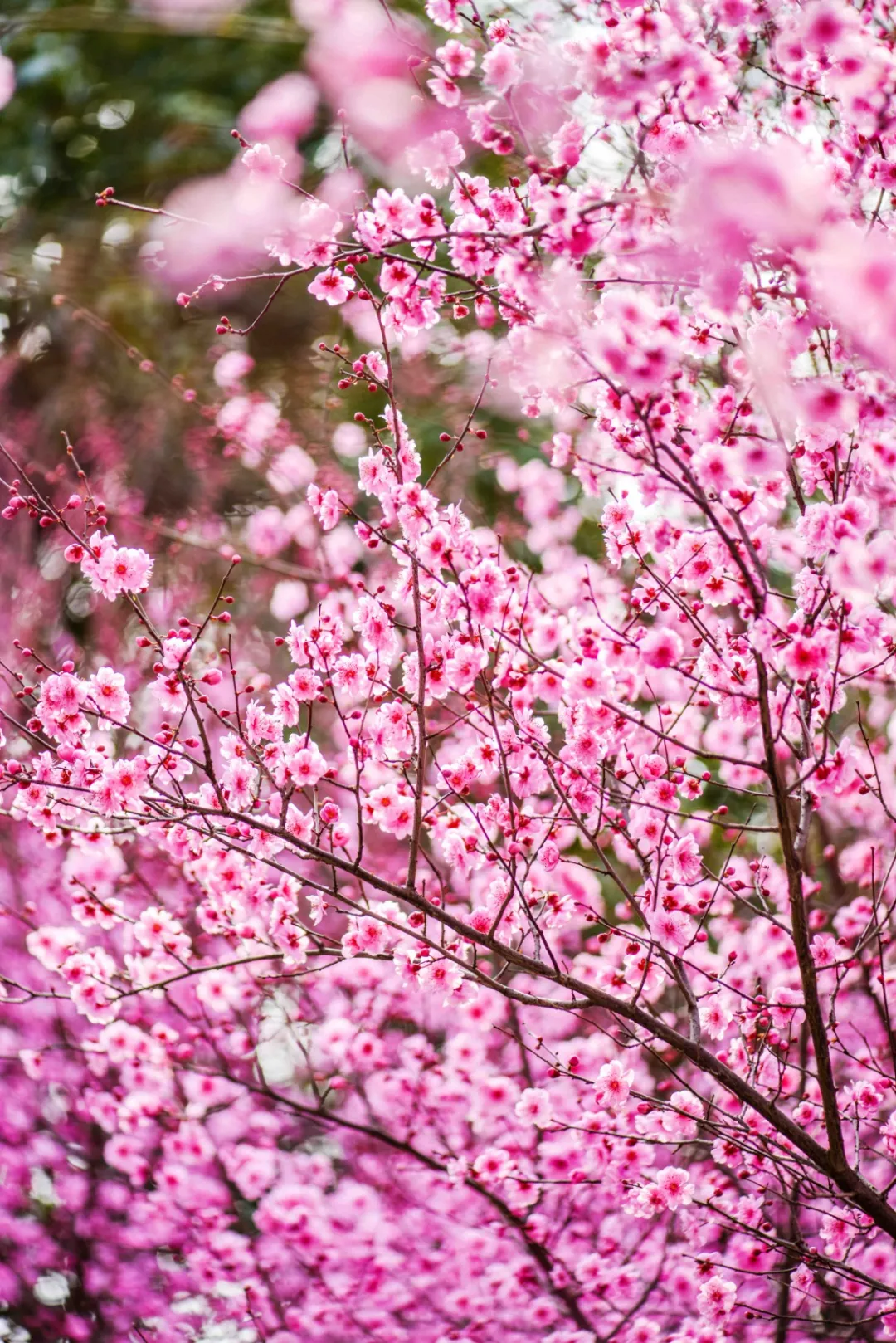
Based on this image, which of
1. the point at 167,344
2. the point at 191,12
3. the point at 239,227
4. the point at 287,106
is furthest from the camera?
the point at 167,344

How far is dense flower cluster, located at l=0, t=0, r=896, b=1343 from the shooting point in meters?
2.13

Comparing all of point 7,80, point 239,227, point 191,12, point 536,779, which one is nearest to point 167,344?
point 7,80

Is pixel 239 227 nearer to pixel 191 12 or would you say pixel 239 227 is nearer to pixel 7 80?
pixel 191 12

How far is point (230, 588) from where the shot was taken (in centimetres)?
656

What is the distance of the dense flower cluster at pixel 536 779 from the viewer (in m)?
2.13

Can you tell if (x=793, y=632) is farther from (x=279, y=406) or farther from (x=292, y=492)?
(x=279, y=406)

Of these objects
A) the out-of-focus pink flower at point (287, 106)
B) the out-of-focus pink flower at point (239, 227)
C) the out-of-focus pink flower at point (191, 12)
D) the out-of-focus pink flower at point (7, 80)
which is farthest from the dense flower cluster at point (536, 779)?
the out-of-focus pink flower at point (7, 80)

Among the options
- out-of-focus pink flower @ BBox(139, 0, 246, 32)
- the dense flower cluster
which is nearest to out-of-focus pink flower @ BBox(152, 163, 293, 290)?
the dense flower cluster

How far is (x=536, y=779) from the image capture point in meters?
2.64

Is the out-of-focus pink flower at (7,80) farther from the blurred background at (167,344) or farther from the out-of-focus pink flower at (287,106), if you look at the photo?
the out-of-focus pink flower at (287,106)

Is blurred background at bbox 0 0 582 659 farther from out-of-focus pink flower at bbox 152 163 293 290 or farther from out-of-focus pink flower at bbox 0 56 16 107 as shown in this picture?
out-of-focus pink flower at bbox 152 163 293 290

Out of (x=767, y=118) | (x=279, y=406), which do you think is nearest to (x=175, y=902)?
(x=279, y=406)

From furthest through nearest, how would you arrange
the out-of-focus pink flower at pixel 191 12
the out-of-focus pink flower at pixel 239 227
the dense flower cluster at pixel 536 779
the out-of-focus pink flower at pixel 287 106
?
the out-of-focus pink flower at pixel 191 12
the out-of-focus pink flower at pixel 287 106
the out-of-focus pink flower at pixel 239 227
the dense flower cluster at pixel 536 779

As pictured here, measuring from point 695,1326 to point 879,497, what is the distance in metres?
2.56
